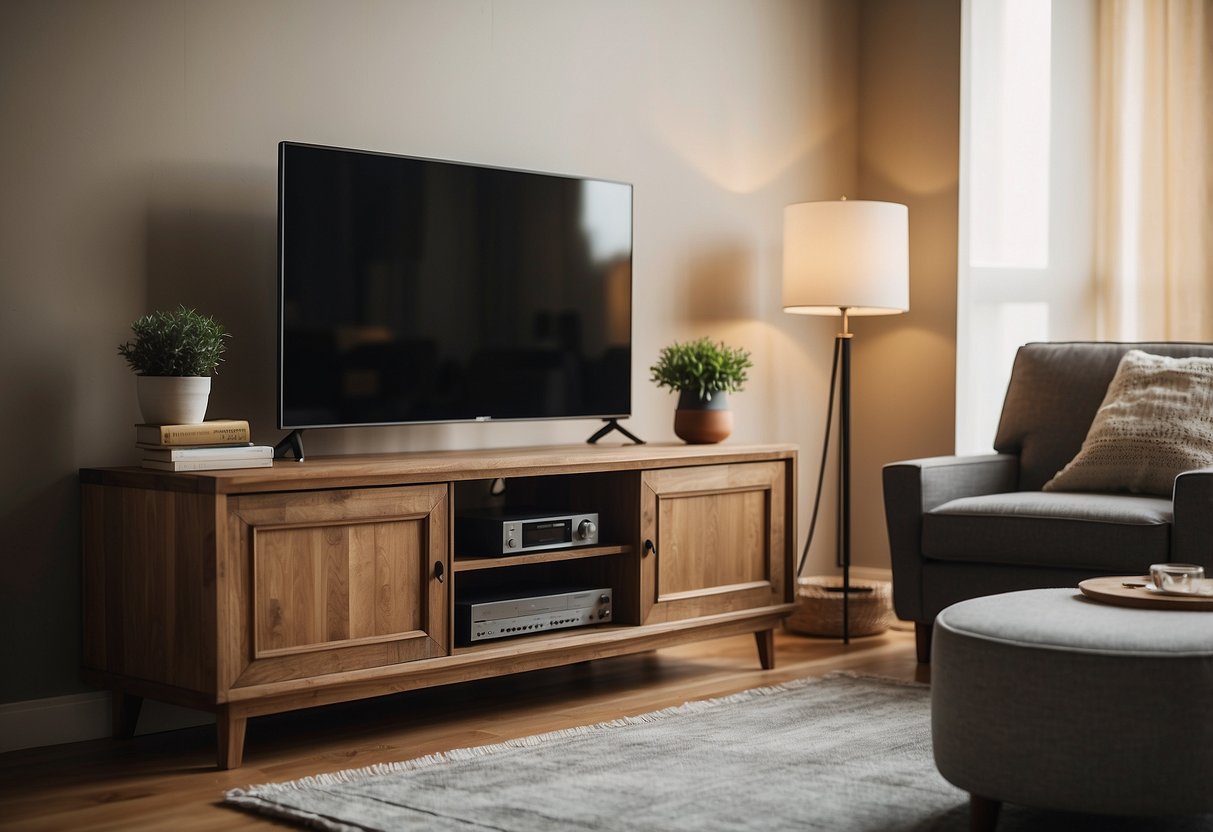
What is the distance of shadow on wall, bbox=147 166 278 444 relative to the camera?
120 inches

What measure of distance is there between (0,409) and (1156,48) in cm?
381

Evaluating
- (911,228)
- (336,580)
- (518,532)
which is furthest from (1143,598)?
(911,228)

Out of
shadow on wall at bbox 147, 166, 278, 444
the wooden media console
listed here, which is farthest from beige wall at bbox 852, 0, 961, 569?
shadow on wall at bbox 147, 166, 278, 444

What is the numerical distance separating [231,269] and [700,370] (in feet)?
4.34

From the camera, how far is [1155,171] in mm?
4652

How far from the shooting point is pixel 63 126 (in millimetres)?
2885

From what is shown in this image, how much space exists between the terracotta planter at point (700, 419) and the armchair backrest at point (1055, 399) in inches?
35.2

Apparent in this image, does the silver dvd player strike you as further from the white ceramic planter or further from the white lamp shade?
the white lamp shade

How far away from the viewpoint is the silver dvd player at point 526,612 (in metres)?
3.10

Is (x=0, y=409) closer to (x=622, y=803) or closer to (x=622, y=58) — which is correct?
(x=622, y=803)

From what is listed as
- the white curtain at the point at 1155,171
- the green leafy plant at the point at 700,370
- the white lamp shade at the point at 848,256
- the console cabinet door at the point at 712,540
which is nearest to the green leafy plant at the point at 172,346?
the console cabinet door at the point at 712,540

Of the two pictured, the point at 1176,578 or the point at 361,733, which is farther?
the point at 361,733

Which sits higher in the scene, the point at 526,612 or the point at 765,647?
the point at 526,612

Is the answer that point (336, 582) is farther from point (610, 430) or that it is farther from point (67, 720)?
point (610, 430)
